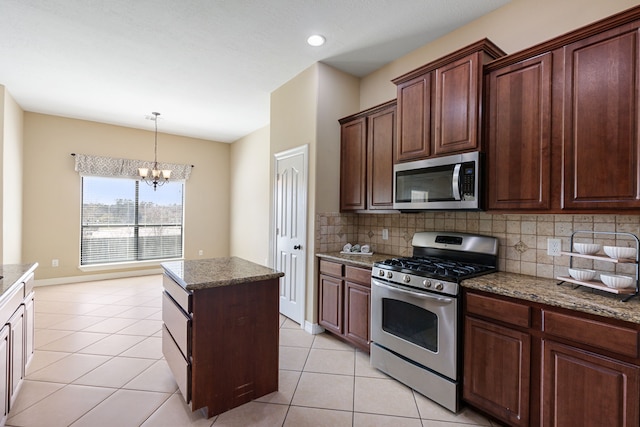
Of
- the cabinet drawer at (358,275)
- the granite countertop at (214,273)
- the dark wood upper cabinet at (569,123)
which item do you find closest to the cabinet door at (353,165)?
the cabinet drawer at (358,275)

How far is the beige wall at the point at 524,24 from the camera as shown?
198 cm

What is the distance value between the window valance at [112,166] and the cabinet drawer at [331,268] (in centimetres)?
451

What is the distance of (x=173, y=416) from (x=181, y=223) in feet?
16.9

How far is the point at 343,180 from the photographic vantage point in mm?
3418

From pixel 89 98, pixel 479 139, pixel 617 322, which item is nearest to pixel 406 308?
pixel 617 322

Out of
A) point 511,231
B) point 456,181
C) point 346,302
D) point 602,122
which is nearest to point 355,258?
point 346,302

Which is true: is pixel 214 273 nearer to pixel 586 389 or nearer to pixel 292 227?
pixel 292 227

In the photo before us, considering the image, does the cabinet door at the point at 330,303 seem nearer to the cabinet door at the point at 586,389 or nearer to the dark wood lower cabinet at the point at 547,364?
the dark wood lower cabinet at the point at 547,364

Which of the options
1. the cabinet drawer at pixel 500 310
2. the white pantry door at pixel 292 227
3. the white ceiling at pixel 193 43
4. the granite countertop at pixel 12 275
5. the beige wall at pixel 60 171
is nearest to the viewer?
the cabinet drawer at pixel 500 310

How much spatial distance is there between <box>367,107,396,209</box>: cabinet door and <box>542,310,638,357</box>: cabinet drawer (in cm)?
155

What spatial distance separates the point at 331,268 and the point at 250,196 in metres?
3.58

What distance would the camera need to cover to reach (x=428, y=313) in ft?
6.97

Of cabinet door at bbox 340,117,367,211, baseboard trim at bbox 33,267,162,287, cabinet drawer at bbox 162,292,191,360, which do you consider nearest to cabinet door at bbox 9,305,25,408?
cabinet drawer at bbox 162,292,191,360

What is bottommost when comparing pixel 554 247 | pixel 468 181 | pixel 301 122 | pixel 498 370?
pixel 498 370
